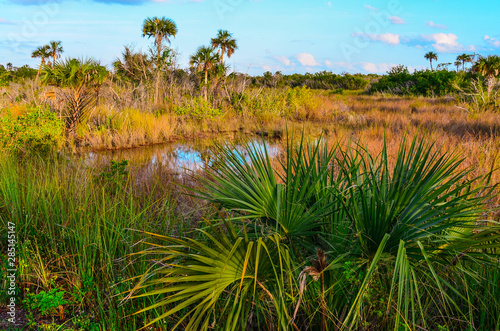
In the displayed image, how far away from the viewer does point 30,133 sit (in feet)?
27.4

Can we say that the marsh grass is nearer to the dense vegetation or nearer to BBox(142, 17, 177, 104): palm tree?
the dense vegetation

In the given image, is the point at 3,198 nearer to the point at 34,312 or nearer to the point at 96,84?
the point at 34,312

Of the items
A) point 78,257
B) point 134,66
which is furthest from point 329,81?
point 78,257

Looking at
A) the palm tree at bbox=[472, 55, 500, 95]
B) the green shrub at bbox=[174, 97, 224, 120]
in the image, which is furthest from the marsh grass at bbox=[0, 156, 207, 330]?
the palm tree at bbox=[472, 55, 500, 95]

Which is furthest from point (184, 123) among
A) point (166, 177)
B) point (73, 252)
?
point (73, 252)

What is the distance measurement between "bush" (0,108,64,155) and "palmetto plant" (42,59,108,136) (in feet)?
3.55

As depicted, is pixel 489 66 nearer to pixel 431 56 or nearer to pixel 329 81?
pixel 329 81

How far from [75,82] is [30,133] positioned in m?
2.88

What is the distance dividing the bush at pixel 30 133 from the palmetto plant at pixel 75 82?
3.55ft

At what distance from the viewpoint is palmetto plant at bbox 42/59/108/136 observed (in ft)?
34.0

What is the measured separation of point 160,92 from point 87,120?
6.55 m

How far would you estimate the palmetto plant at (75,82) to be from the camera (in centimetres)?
1036

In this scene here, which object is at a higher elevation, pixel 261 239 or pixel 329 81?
pixel 329 81

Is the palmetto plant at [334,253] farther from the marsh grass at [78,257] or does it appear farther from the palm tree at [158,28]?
the palm tree at [158,28]
